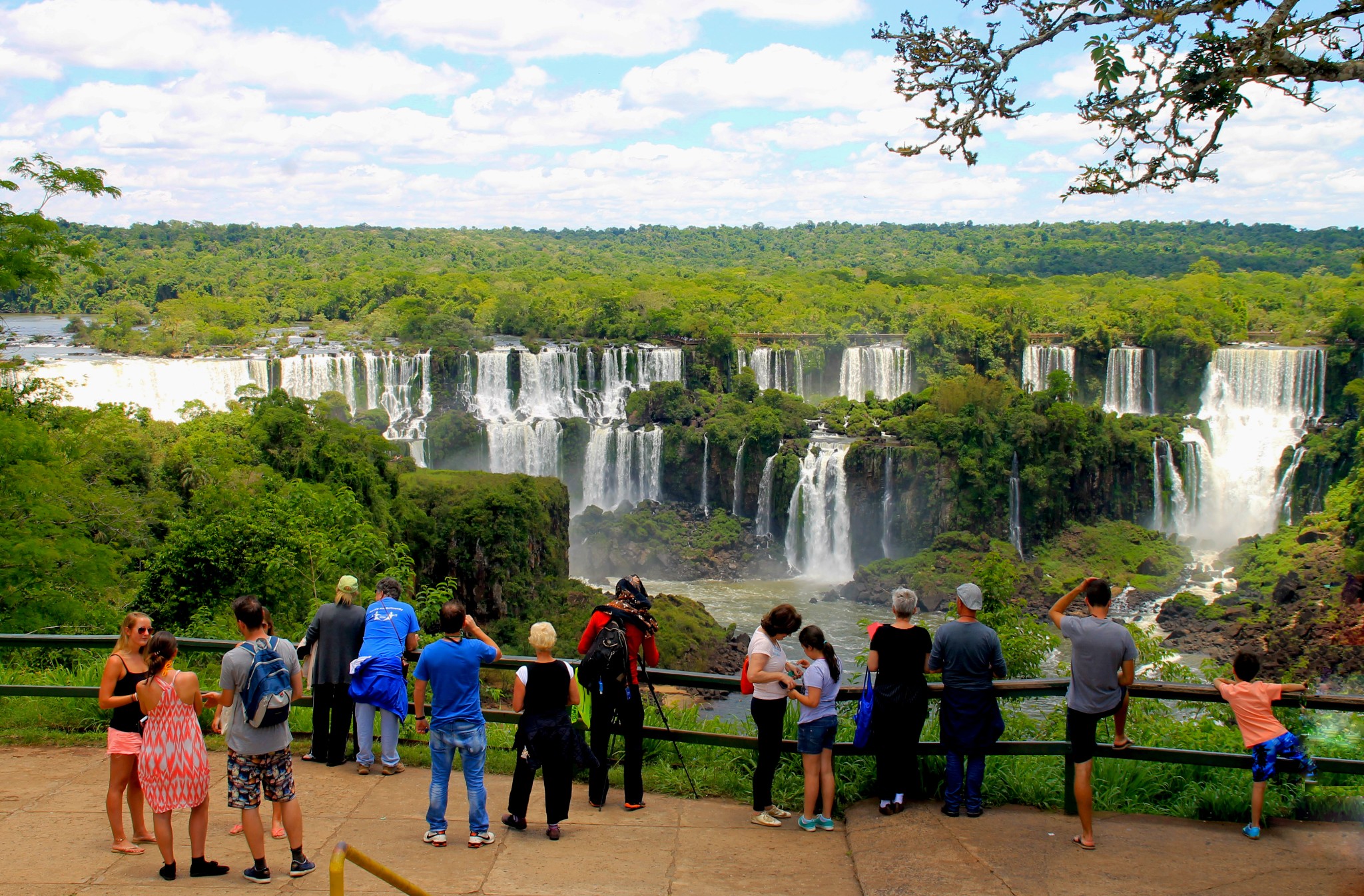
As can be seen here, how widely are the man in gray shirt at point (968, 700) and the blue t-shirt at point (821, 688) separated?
0.56m

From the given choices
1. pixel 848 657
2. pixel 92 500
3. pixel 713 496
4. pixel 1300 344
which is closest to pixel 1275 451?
pixel 1300 344

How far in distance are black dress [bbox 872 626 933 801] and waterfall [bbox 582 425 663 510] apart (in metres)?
36.7

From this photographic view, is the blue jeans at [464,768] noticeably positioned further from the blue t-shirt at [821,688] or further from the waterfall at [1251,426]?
the waterfall at [1251,426]

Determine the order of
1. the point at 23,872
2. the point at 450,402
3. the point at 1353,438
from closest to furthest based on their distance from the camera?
the point at 23,872 < the point at 1353,438 < the point at 450,402

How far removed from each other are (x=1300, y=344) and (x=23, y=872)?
55308 millimetres

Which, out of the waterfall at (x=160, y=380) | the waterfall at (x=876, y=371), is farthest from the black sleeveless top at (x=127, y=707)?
the waterfall at (x=876, y=371)

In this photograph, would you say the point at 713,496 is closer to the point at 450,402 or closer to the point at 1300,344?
the point at 450,402

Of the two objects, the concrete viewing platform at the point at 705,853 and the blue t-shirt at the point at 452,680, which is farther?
the blue t-shirt at the point at 452,680

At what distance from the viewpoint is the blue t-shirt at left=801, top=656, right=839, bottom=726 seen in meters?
5.53

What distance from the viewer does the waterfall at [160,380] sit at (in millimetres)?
38688

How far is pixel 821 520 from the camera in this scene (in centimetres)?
3928

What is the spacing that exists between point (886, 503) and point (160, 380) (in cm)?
2706

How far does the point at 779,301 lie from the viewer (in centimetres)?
6931

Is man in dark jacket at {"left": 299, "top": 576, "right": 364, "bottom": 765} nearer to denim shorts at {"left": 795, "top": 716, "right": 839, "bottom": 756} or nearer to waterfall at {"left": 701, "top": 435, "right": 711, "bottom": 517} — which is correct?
denim shorts at {"left": 795, "top": 716, "right": 839, "bottom": 756}
